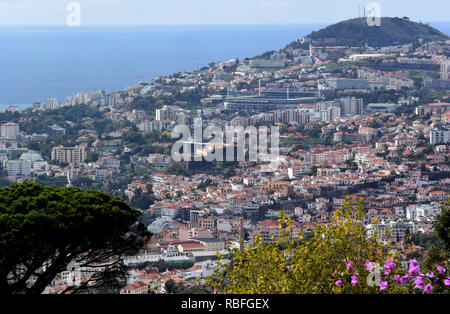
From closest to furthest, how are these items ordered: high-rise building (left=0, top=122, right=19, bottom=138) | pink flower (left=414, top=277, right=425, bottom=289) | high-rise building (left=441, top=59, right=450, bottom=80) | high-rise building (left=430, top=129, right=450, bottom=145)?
pink flower (left=414, top=277, right=425, bottom=289) < high-rise building (left=430, top=129, right=450, bottom=145) < high-rise building (left=0, top=122, right=19, bottom=138) < high-rise building (left=441, top=59, right=450, bottom=80)

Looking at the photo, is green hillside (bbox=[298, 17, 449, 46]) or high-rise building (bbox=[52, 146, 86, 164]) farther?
green hillside (bbox=[298, 17, 449, 46])

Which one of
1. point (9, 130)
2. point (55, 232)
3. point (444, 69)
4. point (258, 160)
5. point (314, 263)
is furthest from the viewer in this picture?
point (444, 69)

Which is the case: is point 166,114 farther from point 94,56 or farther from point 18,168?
point 94,56

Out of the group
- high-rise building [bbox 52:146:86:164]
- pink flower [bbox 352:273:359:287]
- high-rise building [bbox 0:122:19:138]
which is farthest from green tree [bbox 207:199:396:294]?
high-rise building [bbox 0:122:19:138]

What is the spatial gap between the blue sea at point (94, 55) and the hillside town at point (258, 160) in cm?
970

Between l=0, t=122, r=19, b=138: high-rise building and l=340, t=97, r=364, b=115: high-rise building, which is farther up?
l=340, t=97, r=364, b=115: high-rise building

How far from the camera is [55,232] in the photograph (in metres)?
4.32

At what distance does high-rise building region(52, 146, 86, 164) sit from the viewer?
76.8ft

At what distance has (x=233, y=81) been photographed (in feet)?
121

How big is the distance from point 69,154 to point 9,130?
4.75 metres

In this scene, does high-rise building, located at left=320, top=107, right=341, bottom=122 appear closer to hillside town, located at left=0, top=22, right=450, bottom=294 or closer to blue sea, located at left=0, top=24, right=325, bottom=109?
hillside town, located at left=0, top=22, right=450, bottom=294

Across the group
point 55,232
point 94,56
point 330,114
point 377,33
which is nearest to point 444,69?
point 377,33

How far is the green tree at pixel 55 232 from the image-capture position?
4227 millimetres

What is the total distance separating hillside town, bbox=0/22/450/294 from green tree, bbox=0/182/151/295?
2.11 metres
